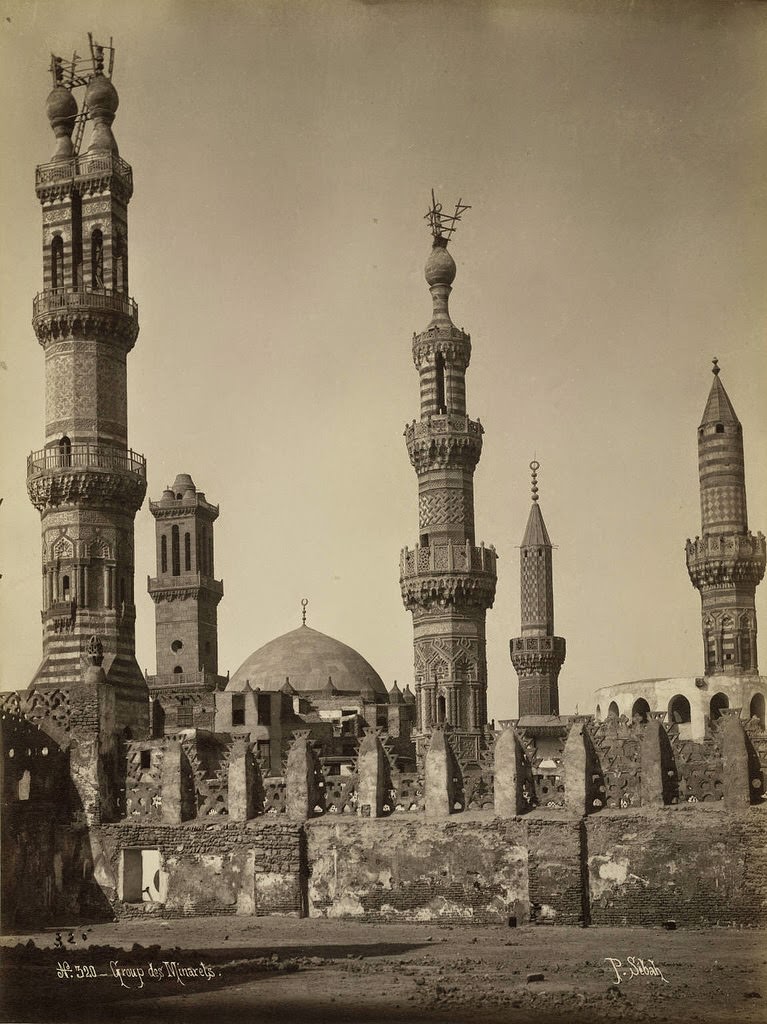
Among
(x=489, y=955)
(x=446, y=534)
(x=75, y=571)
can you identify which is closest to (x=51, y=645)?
(x=75, y=571)

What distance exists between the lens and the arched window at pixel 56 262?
37.0m

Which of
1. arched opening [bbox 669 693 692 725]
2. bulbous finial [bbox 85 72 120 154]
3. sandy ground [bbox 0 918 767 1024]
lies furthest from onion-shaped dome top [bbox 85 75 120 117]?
arched opening [bbox 669 693 692 725]

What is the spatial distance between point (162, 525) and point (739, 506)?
789 inches

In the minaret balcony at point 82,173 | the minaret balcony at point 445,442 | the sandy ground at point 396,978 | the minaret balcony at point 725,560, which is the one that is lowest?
the sandy ground at point 396,978

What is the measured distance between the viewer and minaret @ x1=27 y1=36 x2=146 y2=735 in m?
36.2

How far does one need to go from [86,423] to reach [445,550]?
35.6 feet

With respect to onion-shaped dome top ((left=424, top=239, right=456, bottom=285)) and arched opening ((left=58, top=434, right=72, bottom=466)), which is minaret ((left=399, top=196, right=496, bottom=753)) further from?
arched opening ((left=58, top=434, right=72, bottom=466))

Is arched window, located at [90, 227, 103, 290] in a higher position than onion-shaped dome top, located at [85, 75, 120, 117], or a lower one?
lower

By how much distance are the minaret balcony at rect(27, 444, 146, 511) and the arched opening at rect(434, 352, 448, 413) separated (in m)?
10.4

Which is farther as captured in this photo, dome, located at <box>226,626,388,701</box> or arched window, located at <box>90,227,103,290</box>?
dome, located at <box>226,626,388,701</box>

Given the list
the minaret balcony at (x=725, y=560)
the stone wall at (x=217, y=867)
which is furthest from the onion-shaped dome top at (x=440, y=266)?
the stone wall at (x=217, y=867)

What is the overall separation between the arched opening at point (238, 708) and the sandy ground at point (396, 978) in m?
19.8

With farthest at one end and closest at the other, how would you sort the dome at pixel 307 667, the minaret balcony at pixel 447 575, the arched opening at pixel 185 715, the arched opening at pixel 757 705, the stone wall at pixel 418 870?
the dome at pixel 307 667 → the arched opening at pixel 185 715 → the minaret balcony at pixel 447 575 → the arched opening at pixel 757 705 → the stone wall at pixel 418 870

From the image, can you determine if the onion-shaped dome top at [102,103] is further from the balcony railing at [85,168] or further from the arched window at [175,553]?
the arched window at [175,553]
